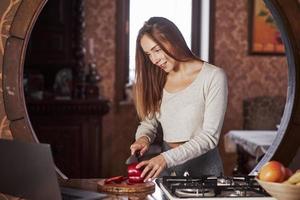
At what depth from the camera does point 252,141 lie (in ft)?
11.5

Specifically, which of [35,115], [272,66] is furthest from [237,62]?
[35,115]

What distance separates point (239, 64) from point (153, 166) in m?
3.72

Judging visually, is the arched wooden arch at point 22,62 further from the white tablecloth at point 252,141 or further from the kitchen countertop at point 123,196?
the white tablecloth at point 252,141

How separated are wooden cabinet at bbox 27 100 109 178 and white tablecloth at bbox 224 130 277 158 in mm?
998

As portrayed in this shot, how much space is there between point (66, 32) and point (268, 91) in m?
2.23

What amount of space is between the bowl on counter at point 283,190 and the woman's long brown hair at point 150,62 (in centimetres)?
55

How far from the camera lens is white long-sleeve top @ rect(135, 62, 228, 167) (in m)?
1.73

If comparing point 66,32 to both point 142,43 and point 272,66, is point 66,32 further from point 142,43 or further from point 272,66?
point 142,43

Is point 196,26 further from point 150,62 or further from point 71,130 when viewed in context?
point 150,62

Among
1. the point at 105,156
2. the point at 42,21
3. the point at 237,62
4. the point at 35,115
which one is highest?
the point at 42,21

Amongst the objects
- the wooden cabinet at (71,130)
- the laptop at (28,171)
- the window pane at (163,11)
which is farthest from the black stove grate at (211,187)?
the wooden cabinet at (71,130)

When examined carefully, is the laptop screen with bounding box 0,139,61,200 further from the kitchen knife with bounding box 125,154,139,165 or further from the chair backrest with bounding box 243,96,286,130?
A: the chair backrest with bounding box 243,96,286,130

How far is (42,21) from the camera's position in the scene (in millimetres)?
4250

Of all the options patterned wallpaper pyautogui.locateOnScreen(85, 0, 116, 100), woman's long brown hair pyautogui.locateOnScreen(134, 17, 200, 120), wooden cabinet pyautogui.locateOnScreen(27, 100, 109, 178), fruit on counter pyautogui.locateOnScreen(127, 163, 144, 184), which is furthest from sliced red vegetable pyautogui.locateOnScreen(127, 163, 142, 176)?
patterned wallpaper pyautogui.locateOnScreen(85, 0, 116, 100)
